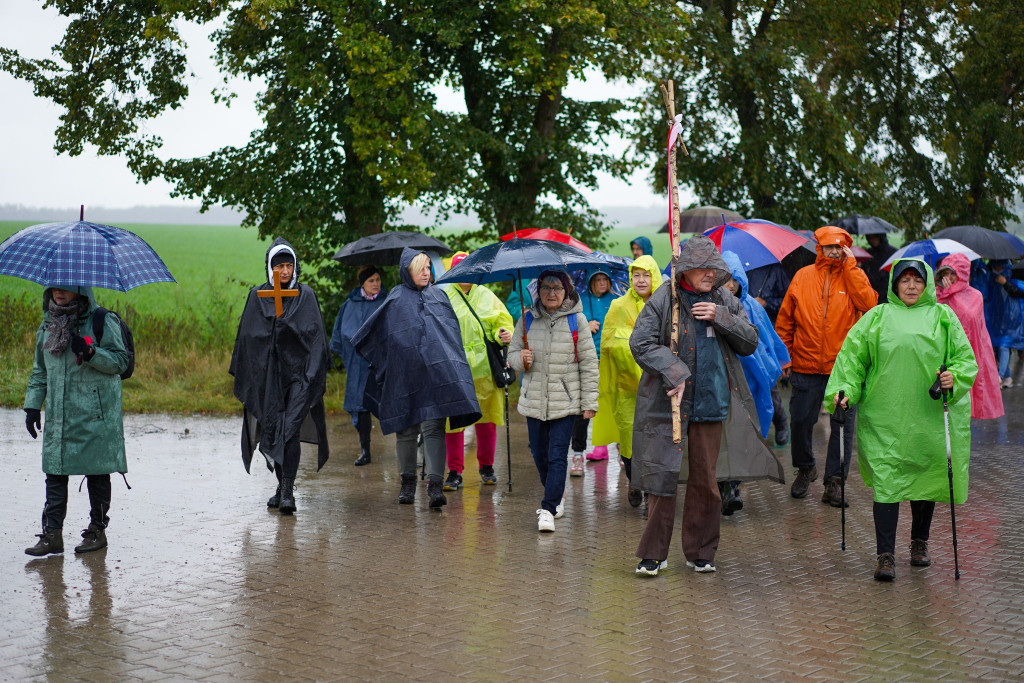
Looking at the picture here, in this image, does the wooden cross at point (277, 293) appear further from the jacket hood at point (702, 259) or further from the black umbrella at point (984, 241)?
the black umbrella at point (984, 241)

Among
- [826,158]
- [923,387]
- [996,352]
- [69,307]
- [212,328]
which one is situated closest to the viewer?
[923,387]

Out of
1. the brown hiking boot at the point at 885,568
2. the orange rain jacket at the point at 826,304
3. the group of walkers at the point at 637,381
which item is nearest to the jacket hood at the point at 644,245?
the group of walkers at the point at 637,381

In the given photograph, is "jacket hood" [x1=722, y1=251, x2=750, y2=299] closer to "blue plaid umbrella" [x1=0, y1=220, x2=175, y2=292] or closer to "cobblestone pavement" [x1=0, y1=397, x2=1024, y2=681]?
"cobblestone pavement" [x1=0, y1=397, x2=1024, y2=681]

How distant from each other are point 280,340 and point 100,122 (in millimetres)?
10775

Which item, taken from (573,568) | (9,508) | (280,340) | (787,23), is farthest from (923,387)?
(787,23)

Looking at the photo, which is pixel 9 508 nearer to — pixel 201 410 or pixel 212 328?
pixel 201 410

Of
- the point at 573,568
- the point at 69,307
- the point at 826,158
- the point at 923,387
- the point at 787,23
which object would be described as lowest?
the point at 573,568

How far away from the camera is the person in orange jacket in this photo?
855 cm

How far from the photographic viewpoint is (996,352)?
1559 centimetres

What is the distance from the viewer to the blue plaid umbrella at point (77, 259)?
6.75 metres

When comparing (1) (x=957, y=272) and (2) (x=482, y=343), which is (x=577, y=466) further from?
(1) (x=957, y=272)

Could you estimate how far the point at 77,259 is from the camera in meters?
6.85

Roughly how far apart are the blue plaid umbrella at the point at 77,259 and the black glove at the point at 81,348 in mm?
343

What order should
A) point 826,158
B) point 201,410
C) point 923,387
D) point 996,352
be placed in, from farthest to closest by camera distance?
point 826,158 → point 996,352 → point 201,410 → point 923,387
